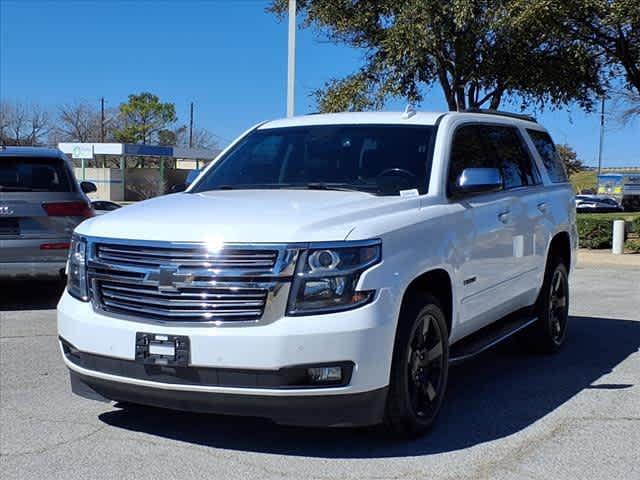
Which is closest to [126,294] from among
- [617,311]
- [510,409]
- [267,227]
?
[267,227]

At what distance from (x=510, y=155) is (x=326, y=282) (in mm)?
3164

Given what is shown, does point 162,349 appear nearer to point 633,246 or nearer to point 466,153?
point 466,153

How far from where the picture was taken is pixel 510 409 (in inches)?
211

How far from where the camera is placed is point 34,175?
8.89 meters

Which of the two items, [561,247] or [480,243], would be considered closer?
[480,243]

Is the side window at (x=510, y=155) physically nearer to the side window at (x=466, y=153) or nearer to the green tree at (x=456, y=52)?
the side window at (x=466, y=153)

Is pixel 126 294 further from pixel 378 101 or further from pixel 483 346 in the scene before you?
pixel 378 101

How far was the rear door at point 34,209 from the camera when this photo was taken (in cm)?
861

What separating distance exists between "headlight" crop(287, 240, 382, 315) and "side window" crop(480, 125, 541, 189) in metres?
2.56

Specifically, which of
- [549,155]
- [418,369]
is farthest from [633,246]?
[418,369]

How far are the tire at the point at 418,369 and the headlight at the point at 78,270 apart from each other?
5.77ft

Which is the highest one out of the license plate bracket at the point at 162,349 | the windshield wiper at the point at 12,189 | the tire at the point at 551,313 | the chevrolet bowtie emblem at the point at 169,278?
the windshield wiper at the point at 12,189

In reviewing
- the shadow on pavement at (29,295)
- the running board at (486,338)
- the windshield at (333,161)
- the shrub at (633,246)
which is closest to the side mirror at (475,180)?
the windshield at (333,161)

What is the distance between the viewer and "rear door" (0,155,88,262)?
8609mm
